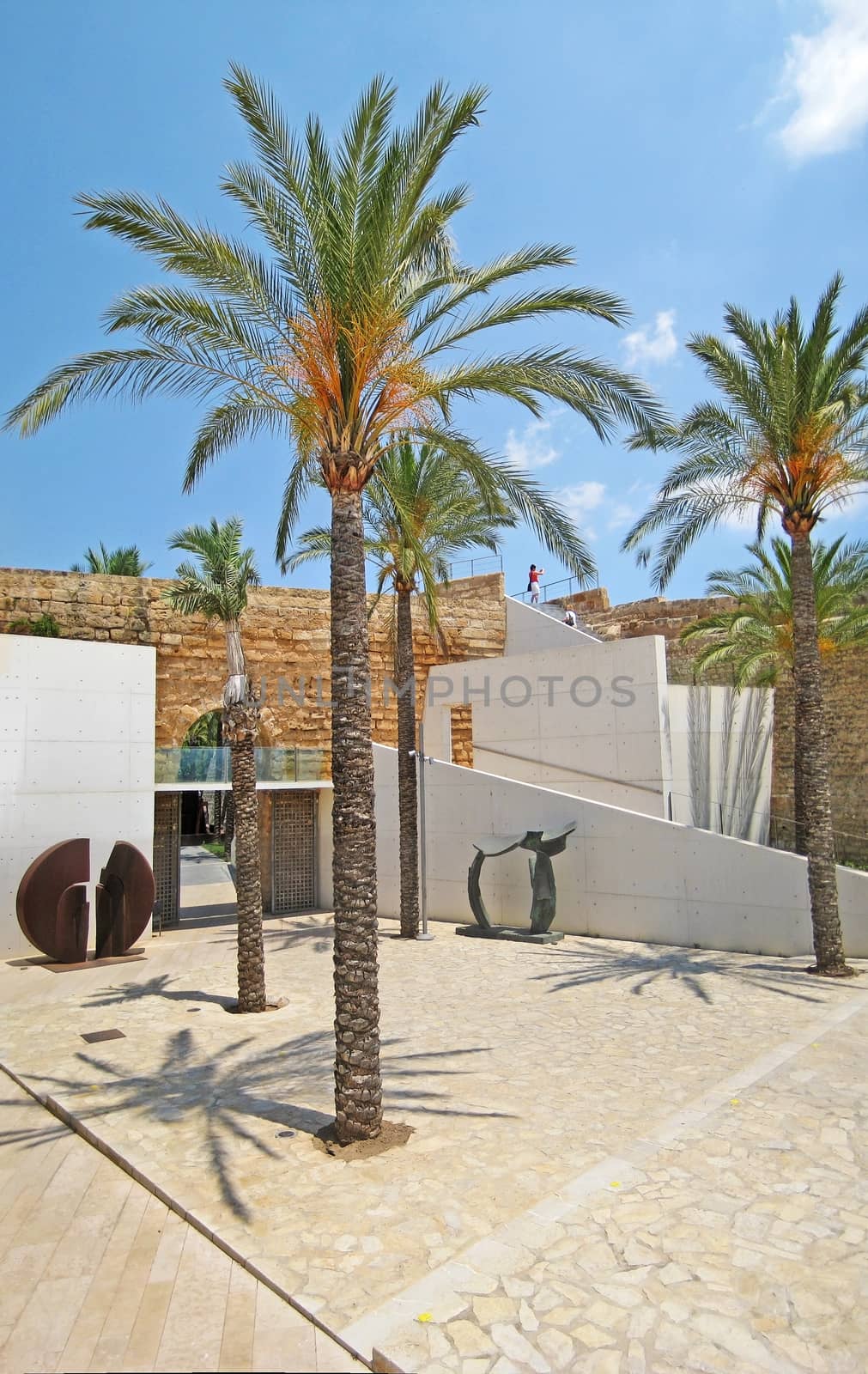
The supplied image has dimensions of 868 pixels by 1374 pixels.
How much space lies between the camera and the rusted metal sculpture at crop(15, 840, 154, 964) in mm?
12039

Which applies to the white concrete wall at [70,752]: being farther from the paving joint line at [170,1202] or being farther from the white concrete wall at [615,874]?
the paving joint line at [170,1202]

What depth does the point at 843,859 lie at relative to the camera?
19.7 meters

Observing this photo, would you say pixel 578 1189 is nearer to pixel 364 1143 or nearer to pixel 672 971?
pixel 364 1143

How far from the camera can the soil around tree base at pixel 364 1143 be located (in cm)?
525

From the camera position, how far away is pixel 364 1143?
5.36m

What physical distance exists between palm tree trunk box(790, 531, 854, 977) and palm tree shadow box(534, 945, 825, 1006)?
1.65 feet

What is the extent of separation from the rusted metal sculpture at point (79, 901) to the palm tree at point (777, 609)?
11380 mm

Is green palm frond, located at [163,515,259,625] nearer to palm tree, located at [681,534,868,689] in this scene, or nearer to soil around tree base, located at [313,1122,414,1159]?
soil around tree base, located at [313,1122,414,1159]

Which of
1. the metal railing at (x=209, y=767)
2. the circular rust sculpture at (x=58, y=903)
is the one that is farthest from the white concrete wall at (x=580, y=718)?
the circular rust sculpture at (x=58, y=903)

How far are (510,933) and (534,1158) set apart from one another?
854 centimetres

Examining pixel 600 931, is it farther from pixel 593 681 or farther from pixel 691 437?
pixel 691 437

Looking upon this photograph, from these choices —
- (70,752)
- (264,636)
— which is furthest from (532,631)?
(70,752)

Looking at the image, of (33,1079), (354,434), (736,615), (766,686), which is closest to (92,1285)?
(33,1079)

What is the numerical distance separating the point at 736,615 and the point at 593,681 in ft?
11.2
